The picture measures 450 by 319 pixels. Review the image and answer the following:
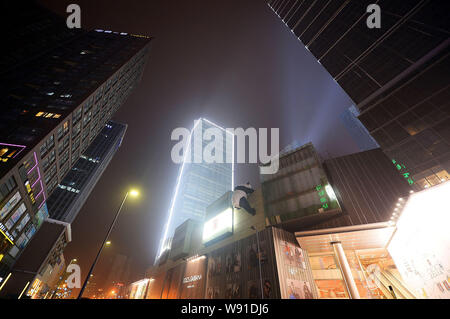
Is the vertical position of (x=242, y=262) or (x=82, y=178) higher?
(x=82, y=178)

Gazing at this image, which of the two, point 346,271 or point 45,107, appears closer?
point 346,271

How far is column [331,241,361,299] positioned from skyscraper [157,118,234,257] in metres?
82.5

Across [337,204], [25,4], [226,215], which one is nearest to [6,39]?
[25,4]

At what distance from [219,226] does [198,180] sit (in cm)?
8427

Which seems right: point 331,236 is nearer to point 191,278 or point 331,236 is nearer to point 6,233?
point 191,278

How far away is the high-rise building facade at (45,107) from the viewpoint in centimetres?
3831

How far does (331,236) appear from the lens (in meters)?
18.4

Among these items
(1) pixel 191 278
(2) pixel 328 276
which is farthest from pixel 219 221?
(2) pixel 328 276

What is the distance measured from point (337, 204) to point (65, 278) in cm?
18091

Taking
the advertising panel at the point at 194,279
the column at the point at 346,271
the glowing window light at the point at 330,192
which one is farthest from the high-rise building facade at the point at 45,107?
the column at the point at 346,271

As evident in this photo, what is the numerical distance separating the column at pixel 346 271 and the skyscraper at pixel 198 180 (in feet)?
271

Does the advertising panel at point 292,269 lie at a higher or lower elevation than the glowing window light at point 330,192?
lower

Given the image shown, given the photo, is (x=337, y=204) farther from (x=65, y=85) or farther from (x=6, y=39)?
(x=6, y=39)

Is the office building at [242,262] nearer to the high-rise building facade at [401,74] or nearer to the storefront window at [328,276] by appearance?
the storefront window at [328,276]
